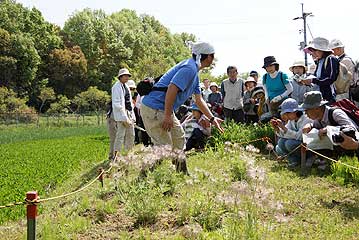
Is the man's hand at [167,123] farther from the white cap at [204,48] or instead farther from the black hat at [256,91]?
the black hat at [256,91]

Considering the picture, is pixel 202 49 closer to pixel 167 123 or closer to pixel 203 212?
pixel 167 123

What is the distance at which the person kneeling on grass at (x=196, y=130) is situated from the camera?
925cm

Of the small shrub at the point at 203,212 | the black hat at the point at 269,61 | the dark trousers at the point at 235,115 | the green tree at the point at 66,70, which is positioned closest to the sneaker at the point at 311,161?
the black hat at the point at 269,61

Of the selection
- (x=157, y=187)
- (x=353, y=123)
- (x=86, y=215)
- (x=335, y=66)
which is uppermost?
(x=335, y=66)

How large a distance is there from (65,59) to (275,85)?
4457 centimetres

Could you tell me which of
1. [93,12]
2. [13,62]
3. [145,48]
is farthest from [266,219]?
[93,12]

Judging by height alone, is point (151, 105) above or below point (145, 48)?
below

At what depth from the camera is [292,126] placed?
22.9 feet

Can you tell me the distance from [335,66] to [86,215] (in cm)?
387

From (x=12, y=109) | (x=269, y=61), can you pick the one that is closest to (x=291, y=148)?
(x=269, y=61)

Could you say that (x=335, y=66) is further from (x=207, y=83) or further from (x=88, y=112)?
(x=88, y=112)

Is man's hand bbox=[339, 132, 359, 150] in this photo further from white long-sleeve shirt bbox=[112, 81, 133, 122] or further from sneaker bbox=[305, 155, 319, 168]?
white long-sleeve shirt bbox=[112, 81, 133, 122]

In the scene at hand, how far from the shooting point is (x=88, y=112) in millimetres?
47562

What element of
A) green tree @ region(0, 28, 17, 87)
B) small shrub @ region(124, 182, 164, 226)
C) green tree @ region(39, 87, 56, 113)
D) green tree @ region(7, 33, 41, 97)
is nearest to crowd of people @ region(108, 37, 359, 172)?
small shrub @ region(124, 182, 164, 226)
